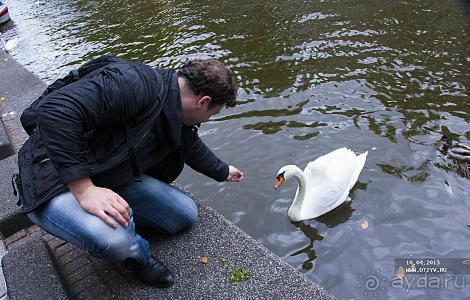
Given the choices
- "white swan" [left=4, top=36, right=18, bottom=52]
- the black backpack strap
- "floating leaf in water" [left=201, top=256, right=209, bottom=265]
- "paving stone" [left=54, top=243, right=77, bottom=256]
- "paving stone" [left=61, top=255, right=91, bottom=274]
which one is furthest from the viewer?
"white swan" [left=4, top=36, right=18, bottom=52]

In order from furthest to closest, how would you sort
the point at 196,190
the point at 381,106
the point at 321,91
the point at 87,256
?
the point at 321,91, the point at 381,106, the point at 196,190, the point at 87,256

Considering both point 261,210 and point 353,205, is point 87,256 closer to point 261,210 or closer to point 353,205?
point 261,210

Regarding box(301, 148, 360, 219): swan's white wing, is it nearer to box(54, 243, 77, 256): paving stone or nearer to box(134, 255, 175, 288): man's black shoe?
box(134, 255, 175, 288): man's black shoe

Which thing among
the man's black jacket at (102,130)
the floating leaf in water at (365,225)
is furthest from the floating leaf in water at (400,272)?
the man's black jacket at (102,130)

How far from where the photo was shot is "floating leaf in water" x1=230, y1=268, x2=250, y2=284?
122 inches

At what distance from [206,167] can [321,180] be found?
2014 millimetres

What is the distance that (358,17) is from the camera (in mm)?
10320

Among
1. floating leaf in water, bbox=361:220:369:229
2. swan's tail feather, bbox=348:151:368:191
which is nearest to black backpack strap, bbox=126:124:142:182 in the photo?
floating leaf in water, bbox=361:220:369:229

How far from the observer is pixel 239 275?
3117 mm

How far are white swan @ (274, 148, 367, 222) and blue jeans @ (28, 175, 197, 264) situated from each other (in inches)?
74.5

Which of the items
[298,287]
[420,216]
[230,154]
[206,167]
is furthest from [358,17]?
[298,287]

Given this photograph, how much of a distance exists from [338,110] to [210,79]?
4.37 m

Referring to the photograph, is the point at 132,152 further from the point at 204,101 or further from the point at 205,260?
the point at 205,260

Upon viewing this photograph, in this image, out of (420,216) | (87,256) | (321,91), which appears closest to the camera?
(87,256)
